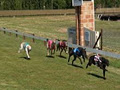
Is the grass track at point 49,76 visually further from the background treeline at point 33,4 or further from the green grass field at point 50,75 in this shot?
the background treeline at point 33,4

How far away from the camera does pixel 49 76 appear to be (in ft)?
45.0

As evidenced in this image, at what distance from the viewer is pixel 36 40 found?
2977 centimetres

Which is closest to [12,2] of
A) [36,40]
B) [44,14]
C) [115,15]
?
[44,14]

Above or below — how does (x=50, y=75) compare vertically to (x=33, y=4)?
below

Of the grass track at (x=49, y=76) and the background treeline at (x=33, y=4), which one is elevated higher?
the background treeline at (x=33, y=4)

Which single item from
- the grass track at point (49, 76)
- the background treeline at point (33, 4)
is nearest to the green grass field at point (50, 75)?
the grass track at point (49, 76)

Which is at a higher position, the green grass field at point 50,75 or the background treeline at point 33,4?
the background treeline at point 33,4

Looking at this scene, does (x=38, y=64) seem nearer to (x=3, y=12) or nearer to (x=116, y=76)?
(x=116, y=76)

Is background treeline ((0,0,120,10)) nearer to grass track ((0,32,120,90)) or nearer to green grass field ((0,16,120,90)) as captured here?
green grass field ((0,16,120,90))

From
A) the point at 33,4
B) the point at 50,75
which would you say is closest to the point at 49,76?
the point at 50,75

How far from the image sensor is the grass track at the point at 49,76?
12023 millimetres

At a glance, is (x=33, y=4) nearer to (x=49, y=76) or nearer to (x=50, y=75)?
(x=50, y=75)

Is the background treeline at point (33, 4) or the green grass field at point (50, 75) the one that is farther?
the background treeline at point (33, 4)

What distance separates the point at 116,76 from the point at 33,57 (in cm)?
622
